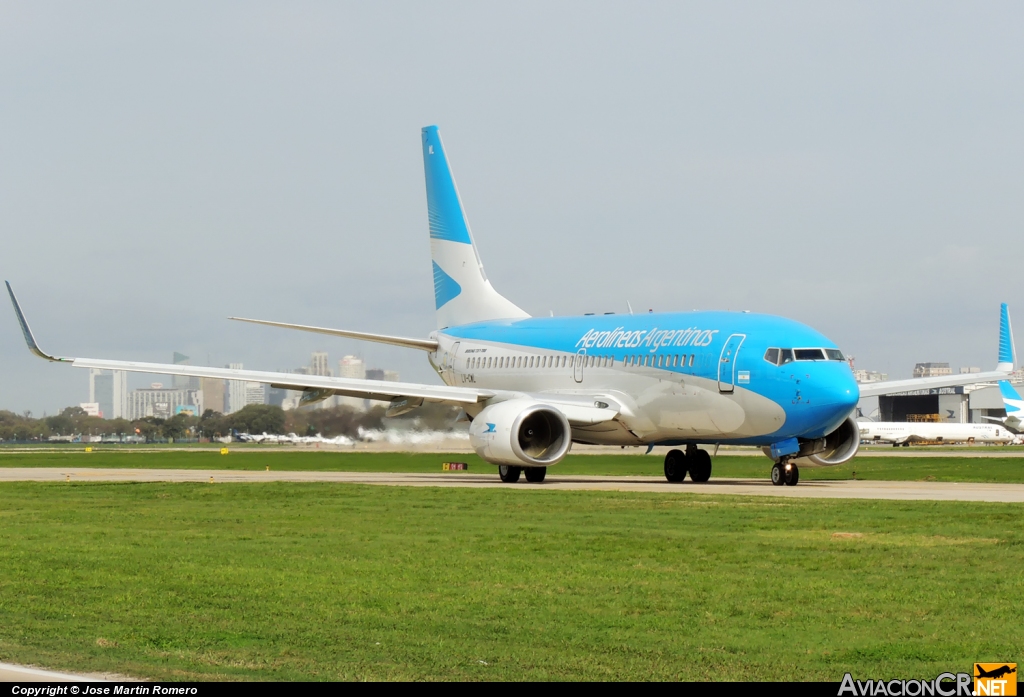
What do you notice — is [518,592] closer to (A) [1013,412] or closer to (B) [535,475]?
(B) [535,475]

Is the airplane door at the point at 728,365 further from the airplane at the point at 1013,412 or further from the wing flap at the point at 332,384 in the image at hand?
the airplane at the point at 1013,412

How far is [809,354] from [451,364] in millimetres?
15726

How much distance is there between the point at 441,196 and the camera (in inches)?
1839

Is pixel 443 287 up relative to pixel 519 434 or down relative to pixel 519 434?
up

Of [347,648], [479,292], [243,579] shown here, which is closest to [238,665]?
[347,648]

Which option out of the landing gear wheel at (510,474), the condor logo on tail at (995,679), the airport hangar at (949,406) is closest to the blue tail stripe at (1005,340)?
the landing gear wheel at (510,474)

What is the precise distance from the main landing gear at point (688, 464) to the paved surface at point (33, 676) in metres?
27.8

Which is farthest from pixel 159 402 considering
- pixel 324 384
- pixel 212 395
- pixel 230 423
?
pixel 324 384

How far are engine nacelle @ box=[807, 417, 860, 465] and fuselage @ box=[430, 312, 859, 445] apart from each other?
2.94m

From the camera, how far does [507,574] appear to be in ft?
48.3

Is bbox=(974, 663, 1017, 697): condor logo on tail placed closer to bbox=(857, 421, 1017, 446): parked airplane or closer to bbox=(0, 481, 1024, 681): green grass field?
bbox=(0, 481, 1024, 681): green grass field

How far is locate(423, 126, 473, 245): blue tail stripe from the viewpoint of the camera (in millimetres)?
46344

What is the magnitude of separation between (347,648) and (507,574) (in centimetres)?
423

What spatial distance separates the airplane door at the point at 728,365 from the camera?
32.4 metres
